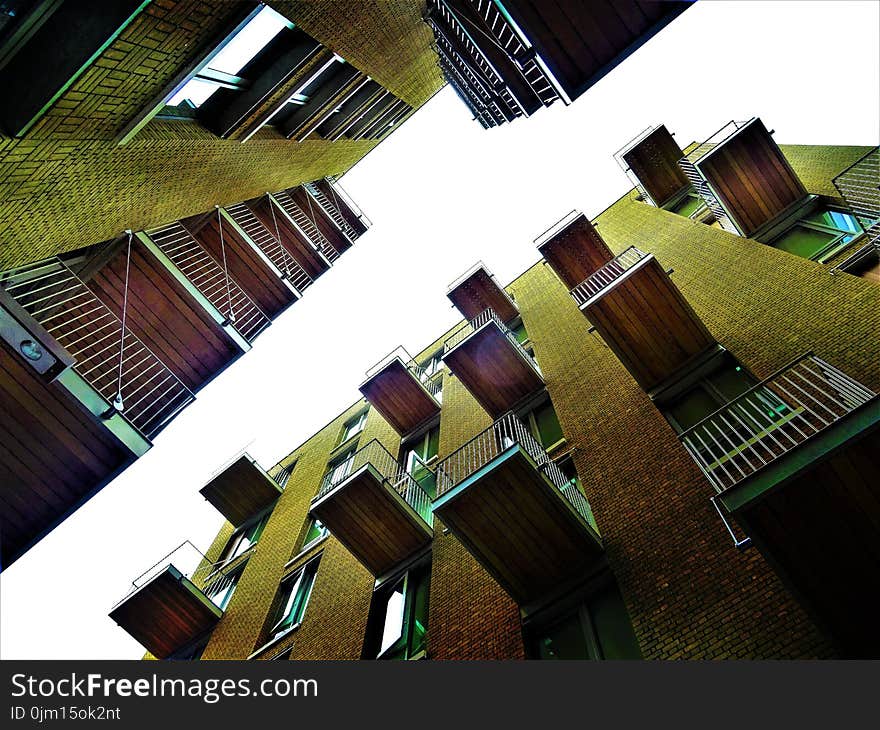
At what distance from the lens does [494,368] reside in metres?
13.8

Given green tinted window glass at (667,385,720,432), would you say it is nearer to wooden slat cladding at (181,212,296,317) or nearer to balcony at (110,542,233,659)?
wooden slat cladding at (181,212,296,317)

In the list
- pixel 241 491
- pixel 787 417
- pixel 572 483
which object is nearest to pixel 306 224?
pixel 241 491

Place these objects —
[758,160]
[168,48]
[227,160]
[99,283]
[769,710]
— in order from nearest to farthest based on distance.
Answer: [769,710], [168,48], [99,283], [227,160], [758,160]

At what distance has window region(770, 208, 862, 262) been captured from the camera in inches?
391

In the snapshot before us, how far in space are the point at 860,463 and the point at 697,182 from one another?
9.87 meters

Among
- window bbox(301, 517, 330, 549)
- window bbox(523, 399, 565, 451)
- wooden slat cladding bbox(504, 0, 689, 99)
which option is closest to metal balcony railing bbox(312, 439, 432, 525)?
window bbox(301, 517, 330, 549)

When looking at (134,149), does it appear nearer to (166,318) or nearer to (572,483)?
(166,318)

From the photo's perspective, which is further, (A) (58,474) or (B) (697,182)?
(B) (697,182)

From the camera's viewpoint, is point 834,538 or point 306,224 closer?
point 834,538

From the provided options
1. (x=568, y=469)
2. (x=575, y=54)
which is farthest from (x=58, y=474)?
(x=575, y=54)

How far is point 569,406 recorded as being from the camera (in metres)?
11.9

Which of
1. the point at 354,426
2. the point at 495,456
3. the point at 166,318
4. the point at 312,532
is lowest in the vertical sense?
the point at 312,532

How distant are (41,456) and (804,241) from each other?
1369 centimetres

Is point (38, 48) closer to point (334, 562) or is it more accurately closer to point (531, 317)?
point (334, 562)
